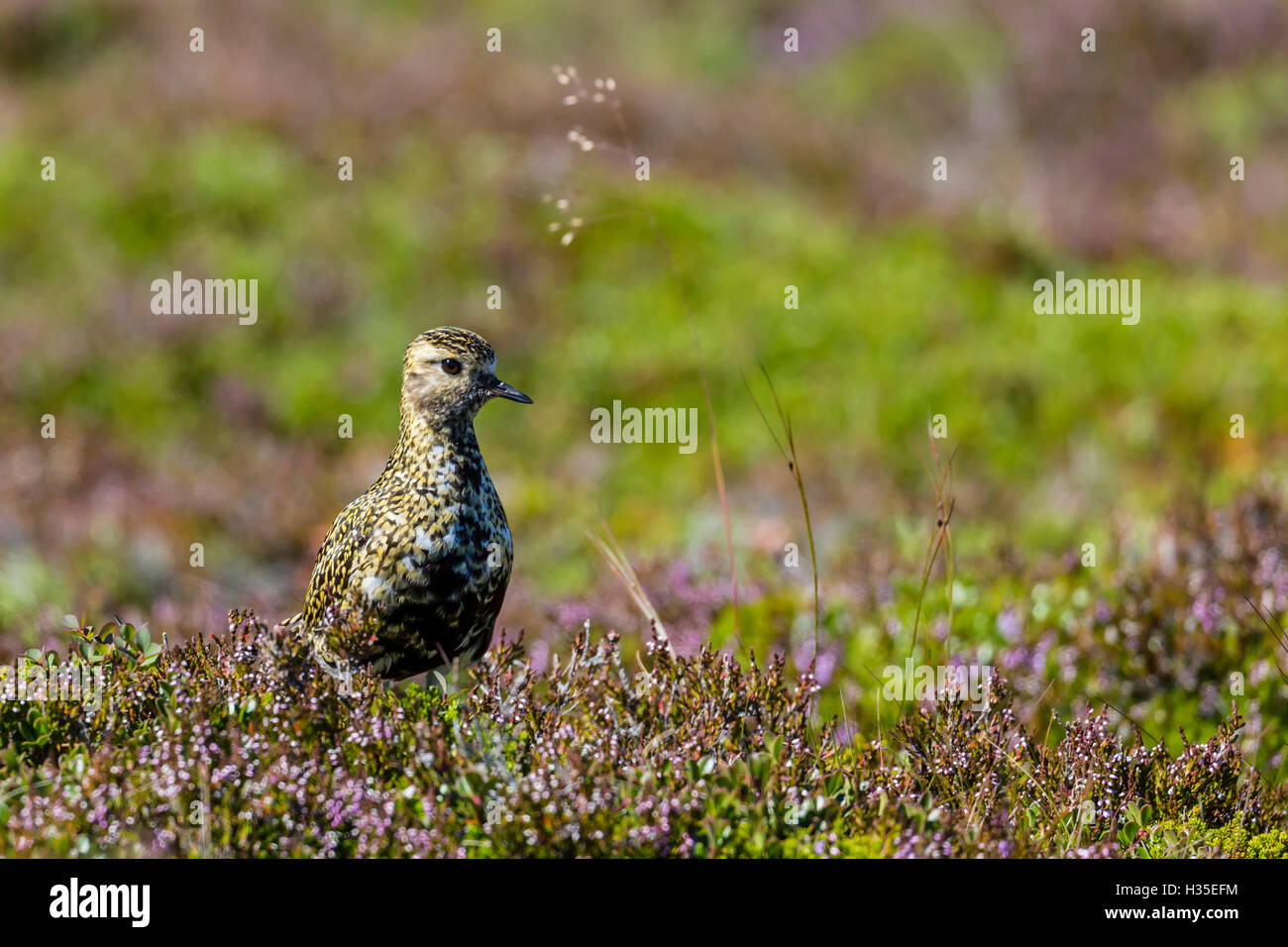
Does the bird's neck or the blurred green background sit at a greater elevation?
the blurred green background

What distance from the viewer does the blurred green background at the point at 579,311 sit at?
9.84 m

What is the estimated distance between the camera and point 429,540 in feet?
12.8

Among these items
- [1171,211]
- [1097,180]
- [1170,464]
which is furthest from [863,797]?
[1097,180]

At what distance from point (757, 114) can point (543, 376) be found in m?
7.77

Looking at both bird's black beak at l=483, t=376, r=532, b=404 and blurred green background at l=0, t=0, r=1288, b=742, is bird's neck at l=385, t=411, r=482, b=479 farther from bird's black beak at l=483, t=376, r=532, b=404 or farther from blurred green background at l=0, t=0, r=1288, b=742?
blurred green background at l=0, t=0, r=1288, b=742

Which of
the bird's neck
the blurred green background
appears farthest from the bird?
the blurred green background

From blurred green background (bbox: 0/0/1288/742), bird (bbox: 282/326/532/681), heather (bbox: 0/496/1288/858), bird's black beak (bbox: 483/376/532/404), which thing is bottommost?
heather (bbox: 0/496/1288/858)

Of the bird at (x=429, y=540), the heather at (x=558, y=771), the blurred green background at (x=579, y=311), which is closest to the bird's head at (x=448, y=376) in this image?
the bird at (x=429, y=540)

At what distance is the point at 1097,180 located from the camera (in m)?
20.4

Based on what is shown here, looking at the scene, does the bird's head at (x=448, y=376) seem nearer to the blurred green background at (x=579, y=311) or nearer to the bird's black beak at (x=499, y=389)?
the bird's black beak at (x=499, y=389)

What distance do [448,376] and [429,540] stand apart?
1.81ft

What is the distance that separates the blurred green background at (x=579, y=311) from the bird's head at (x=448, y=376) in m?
2.65

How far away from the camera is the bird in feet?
12.8

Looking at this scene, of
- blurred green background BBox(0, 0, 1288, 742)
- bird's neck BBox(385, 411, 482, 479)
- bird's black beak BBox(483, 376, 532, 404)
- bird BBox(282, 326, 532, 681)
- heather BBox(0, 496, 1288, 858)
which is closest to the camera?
heather BBox(0, 496, 1288, 858)
